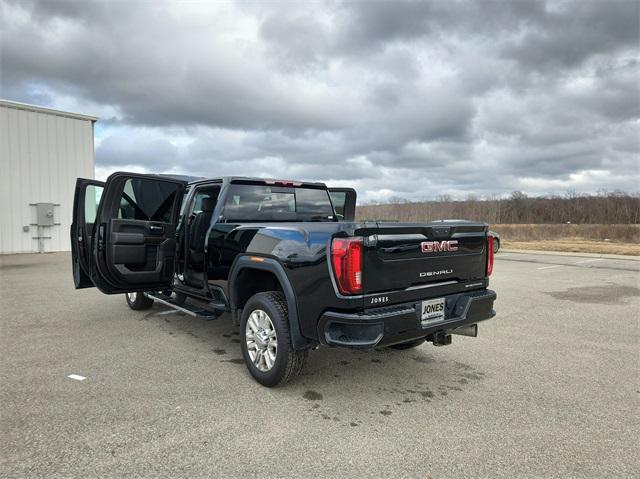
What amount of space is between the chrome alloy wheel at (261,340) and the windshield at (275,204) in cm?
138

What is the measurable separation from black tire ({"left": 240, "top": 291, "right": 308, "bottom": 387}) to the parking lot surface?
0.13 meters

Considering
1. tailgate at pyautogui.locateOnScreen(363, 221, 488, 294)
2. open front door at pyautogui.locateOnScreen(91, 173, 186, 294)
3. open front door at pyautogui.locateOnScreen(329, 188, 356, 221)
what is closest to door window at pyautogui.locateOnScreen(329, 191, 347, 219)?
open front door at pyautogui.locateOnScreen(329, 188, 356, 221)

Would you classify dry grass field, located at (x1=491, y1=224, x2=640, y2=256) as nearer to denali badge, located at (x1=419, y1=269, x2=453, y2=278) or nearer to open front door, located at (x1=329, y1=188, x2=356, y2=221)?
open front door, located at (x1=329, y1=188, x2=356, y2=221)

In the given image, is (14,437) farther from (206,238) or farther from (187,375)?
(206,238)

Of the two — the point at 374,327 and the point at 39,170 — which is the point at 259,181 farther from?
the point at 39,170

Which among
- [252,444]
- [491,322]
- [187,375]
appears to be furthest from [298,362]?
[491,322]

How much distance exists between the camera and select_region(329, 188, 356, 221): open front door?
652 centimetres

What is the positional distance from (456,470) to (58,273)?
12.4 metres

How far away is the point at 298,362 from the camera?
376cm

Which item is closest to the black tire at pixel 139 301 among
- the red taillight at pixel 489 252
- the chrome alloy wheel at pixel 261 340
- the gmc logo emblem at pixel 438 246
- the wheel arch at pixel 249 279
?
the wheel arch at pixel 249 279

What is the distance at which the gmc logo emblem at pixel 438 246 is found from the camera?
3660 mm

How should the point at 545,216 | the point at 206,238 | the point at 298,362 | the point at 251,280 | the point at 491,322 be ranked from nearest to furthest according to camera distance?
1. the point at 298,362
2. the point at 251,280
3. the point at 206,238
4. the point at 491,322
5. the point at 545,216

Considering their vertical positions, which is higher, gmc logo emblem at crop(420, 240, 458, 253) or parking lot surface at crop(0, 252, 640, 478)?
gmc logo emblem at crop(420, 240, 458, 253)

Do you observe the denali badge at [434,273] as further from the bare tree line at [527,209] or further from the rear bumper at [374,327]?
the bare tree line at [527,209]
